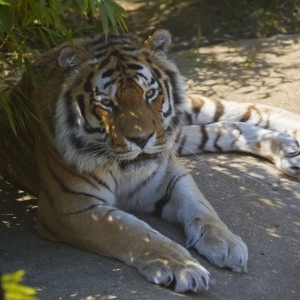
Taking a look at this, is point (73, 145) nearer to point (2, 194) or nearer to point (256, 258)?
point (2, 194)

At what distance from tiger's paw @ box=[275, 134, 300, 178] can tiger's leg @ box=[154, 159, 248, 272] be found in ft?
2.56

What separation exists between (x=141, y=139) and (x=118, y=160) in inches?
7.5

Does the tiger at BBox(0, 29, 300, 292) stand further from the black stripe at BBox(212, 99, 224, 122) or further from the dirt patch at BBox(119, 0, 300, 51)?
the dirt patch at BBox(119, 0, 300, 51)

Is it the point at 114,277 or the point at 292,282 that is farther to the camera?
the point at 292,282

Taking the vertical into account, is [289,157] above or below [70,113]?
below

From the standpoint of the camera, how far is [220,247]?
2.76 meters

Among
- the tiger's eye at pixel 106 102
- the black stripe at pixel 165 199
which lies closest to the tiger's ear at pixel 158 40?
the tiger's eye at pixel 106 102

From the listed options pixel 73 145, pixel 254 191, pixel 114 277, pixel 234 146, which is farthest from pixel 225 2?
pixel 114 277

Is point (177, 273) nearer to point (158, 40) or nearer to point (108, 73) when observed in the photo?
point (108, 73)

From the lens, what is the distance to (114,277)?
102 inches

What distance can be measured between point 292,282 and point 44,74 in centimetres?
164

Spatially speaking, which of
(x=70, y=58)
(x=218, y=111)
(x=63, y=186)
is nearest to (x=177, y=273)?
(x=63, y=186)

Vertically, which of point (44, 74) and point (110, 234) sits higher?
point (44, 74)

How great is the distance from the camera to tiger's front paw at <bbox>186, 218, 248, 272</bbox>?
8.98 ft
